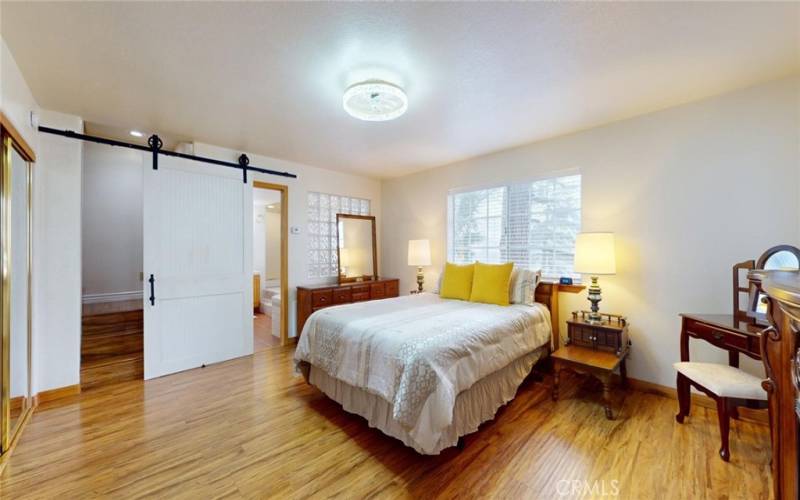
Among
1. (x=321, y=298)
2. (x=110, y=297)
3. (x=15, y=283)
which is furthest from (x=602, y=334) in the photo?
(x=110, y=297)

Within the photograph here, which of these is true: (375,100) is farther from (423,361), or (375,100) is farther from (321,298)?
(321,298)

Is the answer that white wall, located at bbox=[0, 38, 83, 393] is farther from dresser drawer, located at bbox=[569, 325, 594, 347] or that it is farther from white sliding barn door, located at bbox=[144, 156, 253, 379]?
dresser drawer, located at bbox=[569, 325, 594, 347]

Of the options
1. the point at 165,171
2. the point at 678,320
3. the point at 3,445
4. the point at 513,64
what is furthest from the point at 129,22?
the point at 678,320

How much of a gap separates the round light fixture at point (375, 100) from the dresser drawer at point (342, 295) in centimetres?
254

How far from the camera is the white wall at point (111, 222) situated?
13.8 ft

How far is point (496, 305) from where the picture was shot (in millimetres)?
3012

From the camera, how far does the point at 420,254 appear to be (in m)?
4.28

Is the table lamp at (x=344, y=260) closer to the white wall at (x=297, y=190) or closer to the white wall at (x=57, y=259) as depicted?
the white wall at (x=297, y=190)

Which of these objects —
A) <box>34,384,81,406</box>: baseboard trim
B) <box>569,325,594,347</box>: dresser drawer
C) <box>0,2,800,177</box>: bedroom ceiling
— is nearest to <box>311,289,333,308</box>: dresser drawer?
<box>0,2,800,177</box>: bedroom ceiling

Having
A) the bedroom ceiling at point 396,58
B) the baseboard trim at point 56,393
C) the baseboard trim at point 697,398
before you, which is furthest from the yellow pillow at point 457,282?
the baseboard trim at point 56,393

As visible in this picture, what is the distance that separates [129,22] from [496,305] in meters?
3.28

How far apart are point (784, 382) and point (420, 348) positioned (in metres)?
1.43

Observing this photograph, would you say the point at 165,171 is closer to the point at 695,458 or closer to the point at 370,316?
the point at 370,316

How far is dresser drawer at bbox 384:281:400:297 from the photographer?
4.82 metres
